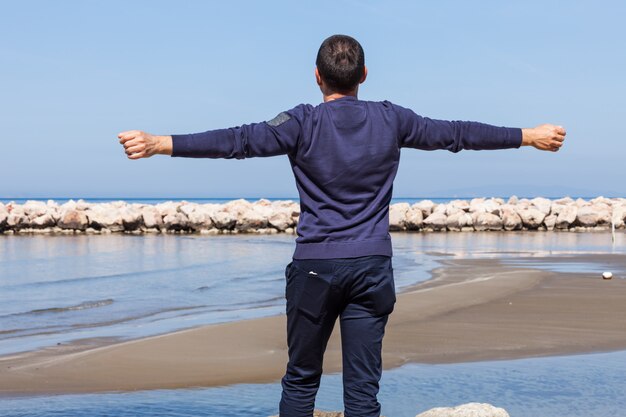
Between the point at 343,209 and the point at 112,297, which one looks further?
the point at 112,297

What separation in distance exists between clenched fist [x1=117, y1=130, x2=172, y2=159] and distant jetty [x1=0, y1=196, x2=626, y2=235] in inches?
1242

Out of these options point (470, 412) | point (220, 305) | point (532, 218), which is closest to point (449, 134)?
point (470, 412)

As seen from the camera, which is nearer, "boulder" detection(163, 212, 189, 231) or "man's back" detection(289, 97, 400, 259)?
"man's back" detection(289, 97, 400, 259)

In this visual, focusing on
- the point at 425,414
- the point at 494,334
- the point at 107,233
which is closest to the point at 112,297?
the point at 494,334

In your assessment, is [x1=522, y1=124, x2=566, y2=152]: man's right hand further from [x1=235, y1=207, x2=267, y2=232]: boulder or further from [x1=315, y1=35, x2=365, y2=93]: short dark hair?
[x1=235, y1=207, x2=267, y2=232]: boulder

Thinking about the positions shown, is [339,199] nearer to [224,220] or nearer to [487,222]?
[224,220]

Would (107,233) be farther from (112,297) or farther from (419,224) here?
(112,297)

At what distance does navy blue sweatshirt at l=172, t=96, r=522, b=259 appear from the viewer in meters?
3.70

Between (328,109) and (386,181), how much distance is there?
399 mm

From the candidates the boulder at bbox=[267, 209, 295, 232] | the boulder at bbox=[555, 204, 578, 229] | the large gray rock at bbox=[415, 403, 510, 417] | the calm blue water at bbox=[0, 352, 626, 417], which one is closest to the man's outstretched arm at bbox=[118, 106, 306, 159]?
the large gray rock at bbox=[415, 403, 510, 417]

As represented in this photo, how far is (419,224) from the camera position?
36.1m

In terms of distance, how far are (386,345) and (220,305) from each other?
5.38 metres

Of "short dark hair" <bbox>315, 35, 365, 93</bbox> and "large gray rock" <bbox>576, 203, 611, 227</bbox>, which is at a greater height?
"short dark hair" <bbox>315, 35, 365, 93</bbox>

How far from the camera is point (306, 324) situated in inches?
147
